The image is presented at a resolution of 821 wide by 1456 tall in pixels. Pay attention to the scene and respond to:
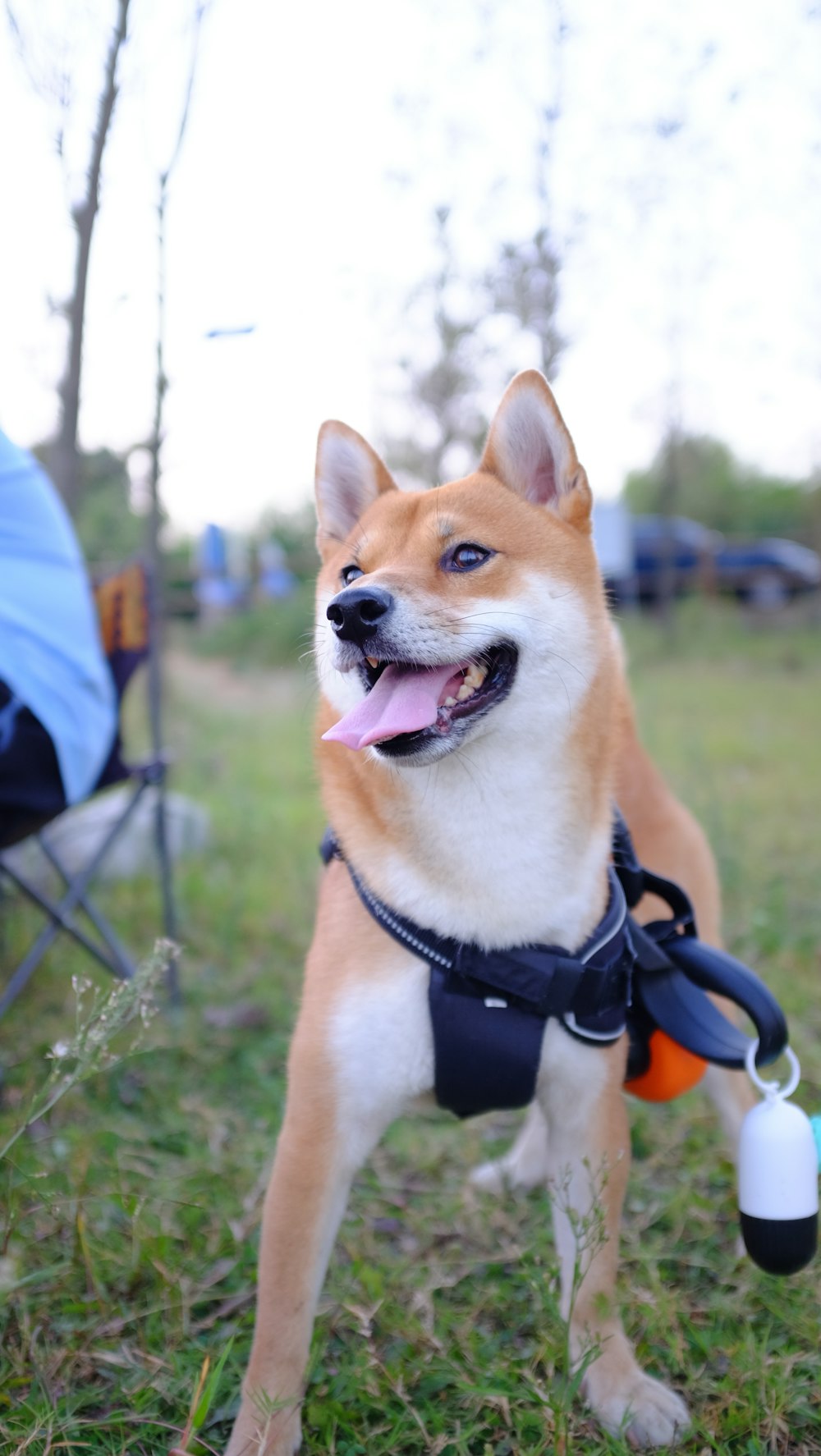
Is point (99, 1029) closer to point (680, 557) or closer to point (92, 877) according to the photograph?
point (92, 877)

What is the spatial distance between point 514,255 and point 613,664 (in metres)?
2.37

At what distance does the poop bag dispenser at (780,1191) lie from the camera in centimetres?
163

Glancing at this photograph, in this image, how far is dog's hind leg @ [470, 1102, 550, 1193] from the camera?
2.45 metres

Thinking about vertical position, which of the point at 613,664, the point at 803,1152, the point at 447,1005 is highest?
the point at 613,664

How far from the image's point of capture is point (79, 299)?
3.49 meters

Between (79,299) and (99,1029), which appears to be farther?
(79,299)

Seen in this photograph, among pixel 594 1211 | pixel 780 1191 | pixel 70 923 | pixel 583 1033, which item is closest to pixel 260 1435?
pixel 594 1211

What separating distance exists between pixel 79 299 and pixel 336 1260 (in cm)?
307

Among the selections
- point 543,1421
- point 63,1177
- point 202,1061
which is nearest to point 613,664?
point 543,1421

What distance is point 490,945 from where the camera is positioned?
1.68m

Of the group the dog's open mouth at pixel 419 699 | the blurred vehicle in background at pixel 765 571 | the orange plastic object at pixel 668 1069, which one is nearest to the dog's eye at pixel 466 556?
the dog's open mouth at pixel 419 699

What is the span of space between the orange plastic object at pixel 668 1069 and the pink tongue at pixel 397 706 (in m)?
0.83

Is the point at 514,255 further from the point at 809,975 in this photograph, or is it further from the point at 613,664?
the point at 809,975

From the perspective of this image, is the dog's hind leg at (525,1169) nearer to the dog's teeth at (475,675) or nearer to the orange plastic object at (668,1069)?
the orange plastic object at (668,1069)
